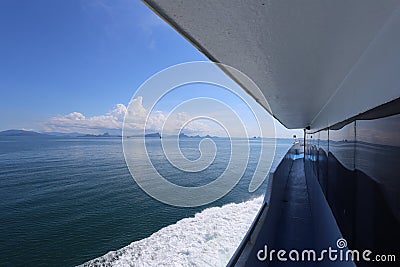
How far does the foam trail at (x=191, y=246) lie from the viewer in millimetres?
4801

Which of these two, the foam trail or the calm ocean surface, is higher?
the foam trail

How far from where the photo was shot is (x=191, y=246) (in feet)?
17.9

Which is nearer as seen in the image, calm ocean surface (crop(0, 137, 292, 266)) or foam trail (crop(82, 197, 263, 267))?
foam trail (crop(82, 197, 263, 267))

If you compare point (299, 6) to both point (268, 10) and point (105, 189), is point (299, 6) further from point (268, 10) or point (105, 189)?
point (105, 189)

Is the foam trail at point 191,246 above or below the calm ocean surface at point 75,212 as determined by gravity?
above

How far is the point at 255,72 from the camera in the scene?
50.9 inches

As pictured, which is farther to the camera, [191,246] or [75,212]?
[75,212]

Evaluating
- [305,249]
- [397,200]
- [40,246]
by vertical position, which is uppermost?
[397,200]

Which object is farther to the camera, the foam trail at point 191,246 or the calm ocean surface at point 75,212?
the calm ocean surface at point 75,212

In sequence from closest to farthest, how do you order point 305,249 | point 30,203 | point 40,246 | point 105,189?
→ 1. point 305,249
2. point 40,246
3. point 30,203
4. point 105,189

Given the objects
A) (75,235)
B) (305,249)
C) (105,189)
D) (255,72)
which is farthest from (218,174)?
(255,72)

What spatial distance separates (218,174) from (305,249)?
606 inches

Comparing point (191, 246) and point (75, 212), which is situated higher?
point (191, 246)

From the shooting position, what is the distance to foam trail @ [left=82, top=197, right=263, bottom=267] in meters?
4.80
